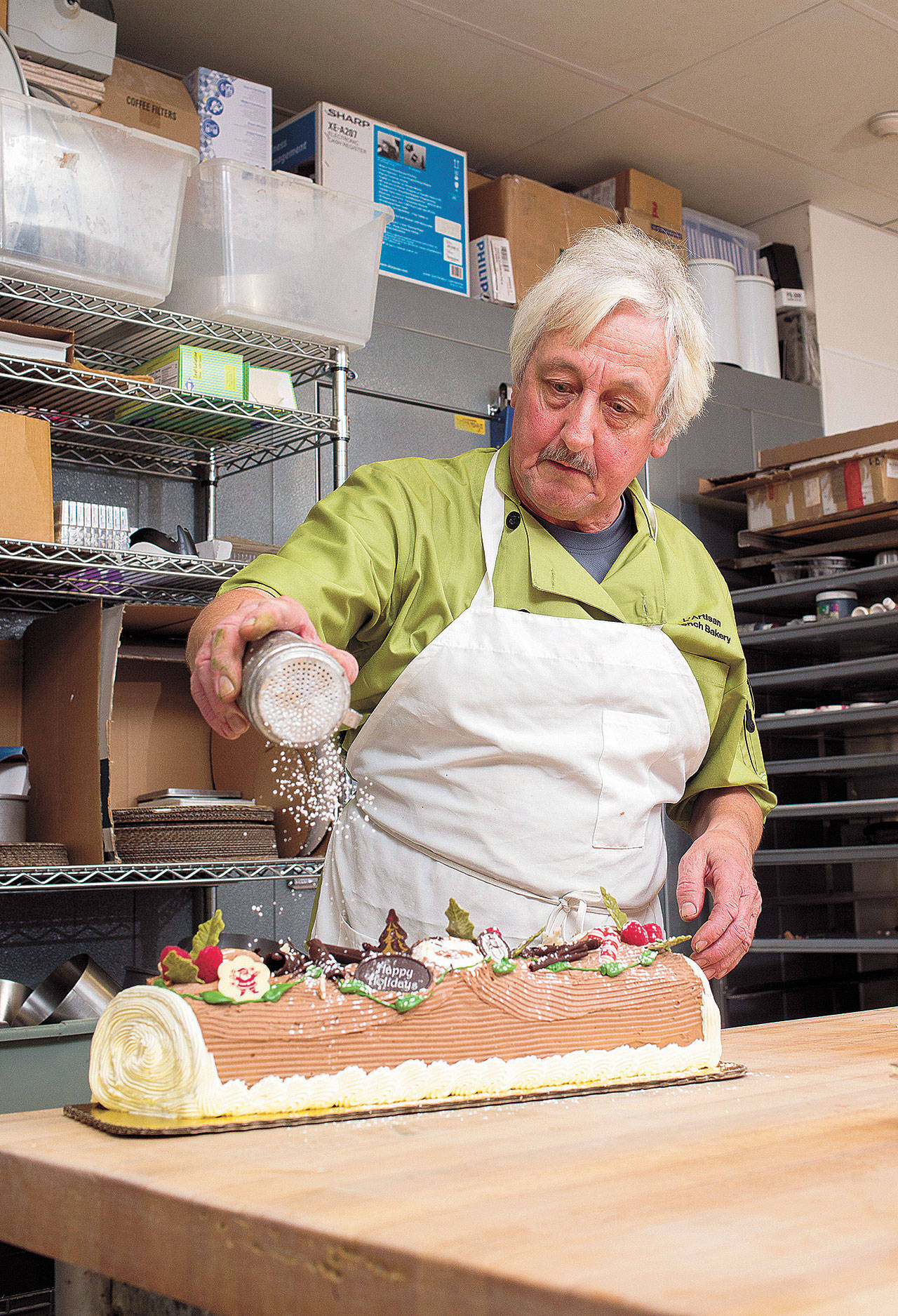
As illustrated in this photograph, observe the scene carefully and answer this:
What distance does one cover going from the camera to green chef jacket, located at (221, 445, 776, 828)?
1.53m

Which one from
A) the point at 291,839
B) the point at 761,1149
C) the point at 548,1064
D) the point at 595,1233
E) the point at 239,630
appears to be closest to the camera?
the point at 595,1233

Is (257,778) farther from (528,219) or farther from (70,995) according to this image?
(528,219)

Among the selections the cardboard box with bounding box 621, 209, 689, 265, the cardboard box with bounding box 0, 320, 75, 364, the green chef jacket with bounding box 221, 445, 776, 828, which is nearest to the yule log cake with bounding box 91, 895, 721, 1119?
the green chef jacket with bounding box 221, 445, 776, 828

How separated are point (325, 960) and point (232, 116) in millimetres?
2101

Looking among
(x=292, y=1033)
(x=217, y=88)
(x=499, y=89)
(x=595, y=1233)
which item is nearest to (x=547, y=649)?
(x=292, y=1033)

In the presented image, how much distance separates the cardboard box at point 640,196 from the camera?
138 inches

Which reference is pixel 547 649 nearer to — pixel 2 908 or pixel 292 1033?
pixel 292 1033

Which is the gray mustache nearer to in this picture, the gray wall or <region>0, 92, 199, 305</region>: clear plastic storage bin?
<region>0, 92, 199, 305</region>: clear plastic storage bin

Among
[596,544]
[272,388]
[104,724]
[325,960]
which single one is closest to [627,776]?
[596,544]

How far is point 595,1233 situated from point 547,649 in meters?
1.02

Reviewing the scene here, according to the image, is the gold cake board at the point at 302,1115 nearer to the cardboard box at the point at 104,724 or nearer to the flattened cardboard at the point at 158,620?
Result: the cardboard box at the point at 104,724

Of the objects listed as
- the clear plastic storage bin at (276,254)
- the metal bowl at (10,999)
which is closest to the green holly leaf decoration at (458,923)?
the metal bowl at (10,999)

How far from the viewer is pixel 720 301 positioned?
147 inches

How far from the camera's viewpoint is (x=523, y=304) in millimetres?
1789
